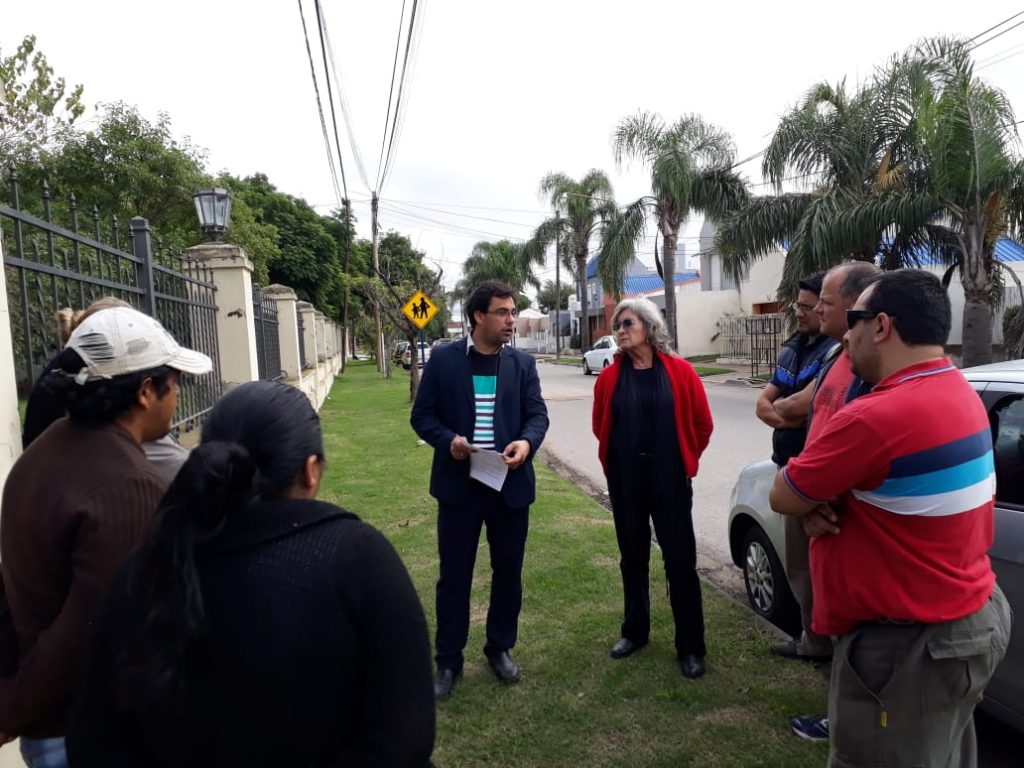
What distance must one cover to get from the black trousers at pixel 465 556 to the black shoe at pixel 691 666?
3.09ft

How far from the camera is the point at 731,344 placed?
32219 mm

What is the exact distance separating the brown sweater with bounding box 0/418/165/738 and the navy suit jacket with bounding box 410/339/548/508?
6.53 ft

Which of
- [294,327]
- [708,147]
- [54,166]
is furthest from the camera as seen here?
[708,147]

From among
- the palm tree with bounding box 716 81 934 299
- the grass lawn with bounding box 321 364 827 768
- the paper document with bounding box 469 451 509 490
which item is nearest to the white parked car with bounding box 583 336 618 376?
the palm tree with bounding box 716 81 934 299

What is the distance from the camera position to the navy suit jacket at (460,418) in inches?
140

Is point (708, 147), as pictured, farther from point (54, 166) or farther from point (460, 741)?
point (460, 741)

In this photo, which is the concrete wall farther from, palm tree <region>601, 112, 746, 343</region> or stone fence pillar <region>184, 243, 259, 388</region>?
stone fence pillar <region>184, 243, 259, 388</region>

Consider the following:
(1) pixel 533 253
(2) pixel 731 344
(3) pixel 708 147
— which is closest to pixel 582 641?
(3) pixel 708 147

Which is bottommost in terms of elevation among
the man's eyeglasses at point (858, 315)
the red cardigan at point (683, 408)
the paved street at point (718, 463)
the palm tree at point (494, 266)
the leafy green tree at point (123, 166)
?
the paved street at point (718, 463)

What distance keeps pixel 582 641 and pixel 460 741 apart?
1.11 meters

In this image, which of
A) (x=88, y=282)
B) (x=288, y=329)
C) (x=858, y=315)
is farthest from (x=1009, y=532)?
(x=288, y=329)

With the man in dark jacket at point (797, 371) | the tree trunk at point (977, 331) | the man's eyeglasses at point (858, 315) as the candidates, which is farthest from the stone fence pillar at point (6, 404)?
the tree trunk at point (977, 331)

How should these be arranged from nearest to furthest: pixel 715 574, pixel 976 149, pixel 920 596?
1. pixel 920 596
2. pixel 715 574
3. pixel 976 149

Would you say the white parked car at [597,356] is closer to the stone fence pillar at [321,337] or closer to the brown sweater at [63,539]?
the stone fence pillar at [321,337]
